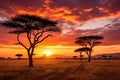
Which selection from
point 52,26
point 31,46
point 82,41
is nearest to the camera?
point 31,46

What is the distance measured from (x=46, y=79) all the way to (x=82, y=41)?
60.6 metres

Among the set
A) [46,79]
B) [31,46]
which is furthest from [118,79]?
[31,46]

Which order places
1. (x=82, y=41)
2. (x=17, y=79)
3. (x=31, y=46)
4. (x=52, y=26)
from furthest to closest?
(x=82, y=41), (x=52, y=26), (x=31, y=46), (x=17, y=79)

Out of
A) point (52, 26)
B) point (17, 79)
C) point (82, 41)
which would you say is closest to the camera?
point (17, 79)

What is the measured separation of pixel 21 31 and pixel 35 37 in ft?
12.2

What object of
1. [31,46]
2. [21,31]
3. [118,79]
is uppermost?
[21,31]

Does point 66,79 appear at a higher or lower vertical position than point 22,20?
lower

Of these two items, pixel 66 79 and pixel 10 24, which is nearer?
pixel 66 79

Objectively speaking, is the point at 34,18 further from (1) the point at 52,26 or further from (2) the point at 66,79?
(2) the point at 66,79

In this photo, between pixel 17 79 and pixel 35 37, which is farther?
pixel 35 37

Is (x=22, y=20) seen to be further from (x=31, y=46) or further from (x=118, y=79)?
(x=118, y=79)

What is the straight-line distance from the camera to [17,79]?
66.5 feet

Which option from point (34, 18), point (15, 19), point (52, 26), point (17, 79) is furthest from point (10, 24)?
point (17, 79)

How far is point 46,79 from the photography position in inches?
798
